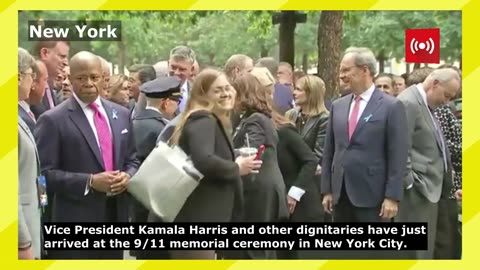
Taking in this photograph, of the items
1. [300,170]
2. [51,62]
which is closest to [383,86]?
[300,170]

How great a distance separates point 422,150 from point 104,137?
78.4 inches

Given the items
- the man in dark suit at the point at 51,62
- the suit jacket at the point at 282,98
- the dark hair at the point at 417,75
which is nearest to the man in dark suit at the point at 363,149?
the dark hair at the point at 417,75

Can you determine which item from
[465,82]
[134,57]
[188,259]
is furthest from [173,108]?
[465,82]

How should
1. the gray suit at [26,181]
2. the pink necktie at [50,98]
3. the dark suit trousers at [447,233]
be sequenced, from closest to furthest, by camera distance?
the gray suit at [26,181] < the pink necktie at [50,98] < the dark suit trousers at [447,233]

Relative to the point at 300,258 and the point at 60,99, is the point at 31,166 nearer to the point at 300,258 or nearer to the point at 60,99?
the point at 60,99

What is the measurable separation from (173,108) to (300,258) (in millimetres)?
1214

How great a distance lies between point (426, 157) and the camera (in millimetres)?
8570

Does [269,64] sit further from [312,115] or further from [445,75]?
[445,75]

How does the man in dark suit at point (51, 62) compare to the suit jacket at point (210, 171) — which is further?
the man in dark suit at point (51, 62)

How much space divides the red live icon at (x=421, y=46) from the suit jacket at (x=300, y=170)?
847 millimetres

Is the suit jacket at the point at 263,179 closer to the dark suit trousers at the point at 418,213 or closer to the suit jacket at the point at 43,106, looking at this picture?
the dark suit trousers at the point at 418,213

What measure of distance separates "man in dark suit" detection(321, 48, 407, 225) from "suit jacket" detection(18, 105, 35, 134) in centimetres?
181

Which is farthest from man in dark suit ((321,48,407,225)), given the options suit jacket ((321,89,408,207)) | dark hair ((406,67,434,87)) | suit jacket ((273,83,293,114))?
suit jacket ((273,83,293,114))

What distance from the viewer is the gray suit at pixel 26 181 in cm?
810
